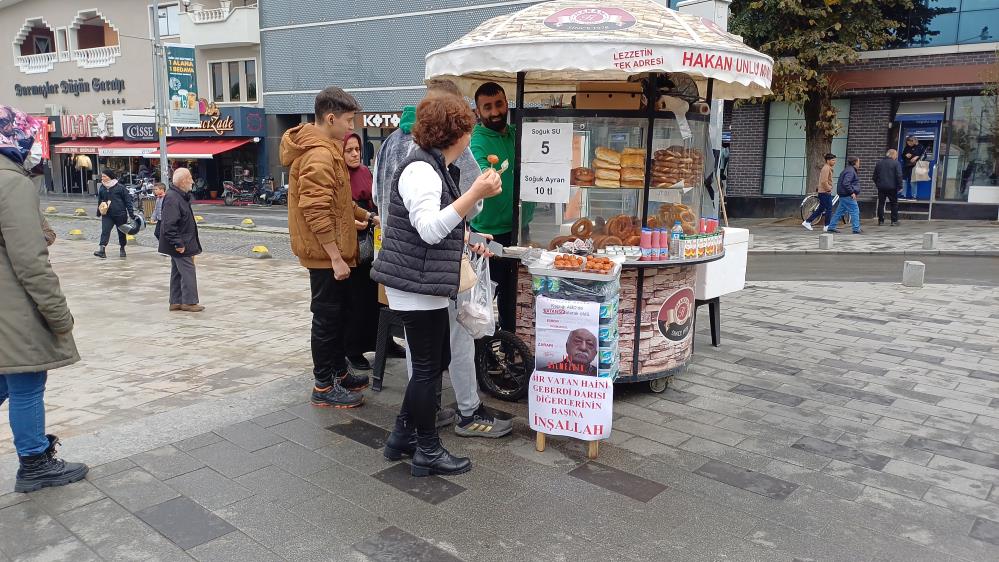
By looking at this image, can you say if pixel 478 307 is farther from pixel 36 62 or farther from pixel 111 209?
pixel 36 62

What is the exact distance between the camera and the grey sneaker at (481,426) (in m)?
4.25

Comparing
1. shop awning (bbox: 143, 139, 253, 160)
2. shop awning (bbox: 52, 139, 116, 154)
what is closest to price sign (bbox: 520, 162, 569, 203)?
shop awning (bbox: 143, 139, 253, 160)

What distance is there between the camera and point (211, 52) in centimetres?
3152

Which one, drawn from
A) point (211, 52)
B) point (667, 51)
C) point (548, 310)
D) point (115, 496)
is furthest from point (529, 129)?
point (211, 52)

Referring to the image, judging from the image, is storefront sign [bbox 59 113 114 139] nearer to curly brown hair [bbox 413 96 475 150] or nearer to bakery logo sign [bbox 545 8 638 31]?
bakery logo sign [bbox 545 8 638 31]

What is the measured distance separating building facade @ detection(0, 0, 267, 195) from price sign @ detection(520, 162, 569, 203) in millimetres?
27248

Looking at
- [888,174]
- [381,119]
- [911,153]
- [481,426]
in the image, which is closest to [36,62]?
[381,119]

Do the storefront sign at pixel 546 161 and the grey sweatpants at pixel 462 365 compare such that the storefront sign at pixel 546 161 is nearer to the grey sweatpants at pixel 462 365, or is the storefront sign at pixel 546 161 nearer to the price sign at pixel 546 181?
the price sign at pixel 546 181

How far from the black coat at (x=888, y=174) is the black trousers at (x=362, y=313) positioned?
14403mm

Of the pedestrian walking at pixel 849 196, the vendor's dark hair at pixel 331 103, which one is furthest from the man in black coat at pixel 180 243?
the pedestrian walking at pixel 849 196

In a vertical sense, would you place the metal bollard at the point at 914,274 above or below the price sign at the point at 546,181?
below

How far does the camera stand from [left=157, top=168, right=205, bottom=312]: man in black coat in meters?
7.77

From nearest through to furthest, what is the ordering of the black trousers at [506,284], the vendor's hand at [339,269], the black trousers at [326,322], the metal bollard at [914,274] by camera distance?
the vendor's hand at [339,269] < the black trousers at [326,322] < the black trousers at [506,284] < the metal bollard at [914,274]

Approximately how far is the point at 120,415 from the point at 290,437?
129 centimetres
